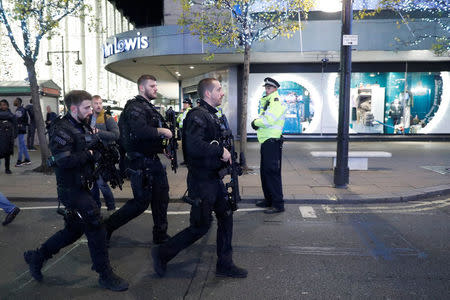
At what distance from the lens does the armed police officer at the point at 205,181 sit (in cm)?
319

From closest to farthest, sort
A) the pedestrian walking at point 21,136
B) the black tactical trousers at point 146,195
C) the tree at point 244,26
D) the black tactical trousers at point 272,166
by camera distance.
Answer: the black tactical trousers at point 146,195, the black tactical trousers at point 272,166, the tree at point 244,26, the pedestrian walking at point 21,136

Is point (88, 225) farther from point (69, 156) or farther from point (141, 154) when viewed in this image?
point (141, 154)

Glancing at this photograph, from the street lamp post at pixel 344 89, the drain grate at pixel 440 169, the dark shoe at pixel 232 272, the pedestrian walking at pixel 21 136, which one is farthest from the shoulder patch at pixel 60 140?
the drain grate at pixel 440 169

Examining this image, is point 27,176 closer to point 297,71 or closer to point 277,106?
point 277,106

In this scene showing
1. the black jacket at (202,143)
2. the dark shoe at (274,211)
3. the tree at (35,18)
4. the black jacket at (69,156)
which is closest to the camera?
the black jacket at (69,156)

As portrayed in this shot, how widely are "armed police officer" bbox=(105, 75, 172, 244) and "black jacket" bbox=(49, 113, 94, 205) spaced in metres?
0.75

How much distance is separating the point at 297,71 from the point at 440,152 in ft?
→ 24.6

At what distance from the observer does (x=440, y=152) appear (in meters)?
13.2

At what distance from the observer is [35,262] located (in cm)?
335

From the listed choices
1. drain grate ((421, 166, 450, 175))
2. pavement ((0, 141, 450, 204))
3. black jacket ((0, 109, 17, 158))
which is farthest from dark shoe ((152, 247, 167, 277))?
drain grate ((421, 166, 450, 175))

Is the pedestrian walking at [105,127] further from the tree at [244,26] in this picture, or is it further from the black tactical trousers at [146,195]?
the tree at [244,26]

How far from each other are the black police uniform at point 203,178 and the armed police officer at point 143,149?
72 centimetres

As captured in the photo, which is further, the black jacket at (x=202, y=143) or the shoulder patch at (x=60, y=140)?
the black jacket at (x=202, y=143)

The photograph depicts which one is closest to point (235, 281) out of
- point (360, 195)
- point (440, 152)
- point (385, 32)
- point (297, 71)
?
point (360, 195)
